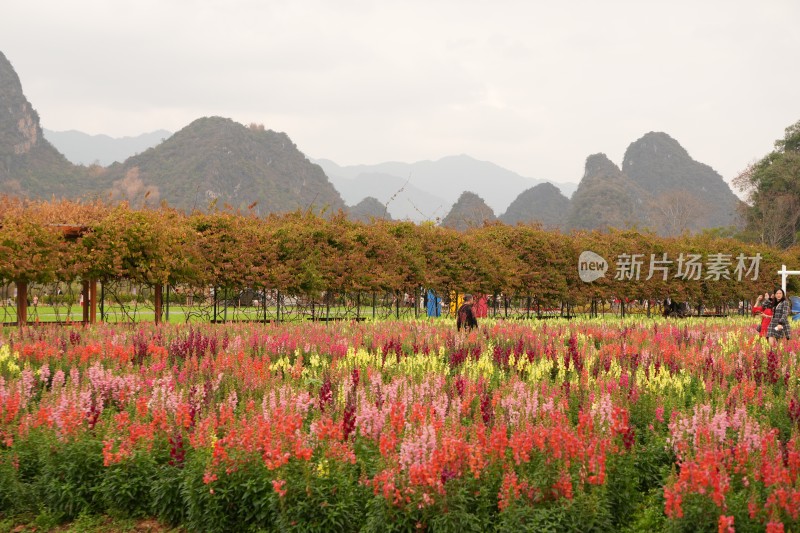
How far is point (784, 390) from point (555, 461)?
4.37 m

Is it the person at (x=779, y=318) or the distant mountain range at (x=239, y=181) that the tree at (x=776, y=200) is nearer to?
the distant mountain range at (x=239, y=181)

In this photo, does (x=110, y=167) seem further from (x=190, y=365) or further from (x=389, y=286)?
(x=190, y=365)

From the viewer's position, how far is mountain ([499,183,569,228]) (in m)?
110

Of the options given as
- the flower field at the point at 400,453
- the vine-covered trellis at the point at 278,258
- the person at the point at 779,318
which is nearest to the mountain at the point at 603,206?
the vine-covered trellis at the point at 278,258

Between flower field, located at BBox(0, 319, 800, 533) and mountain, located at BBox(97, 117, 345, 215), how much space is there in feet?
249

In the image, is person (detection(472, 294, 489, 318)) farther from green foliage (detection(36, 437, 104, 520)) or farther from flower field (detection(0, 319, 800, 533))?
green foliage (detection(36, 437, 104, 520))

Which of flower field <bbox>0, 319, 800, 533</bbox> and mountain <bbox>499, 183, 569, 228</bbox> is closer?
flower field <bbox>0, 319, 800, 533</bbox>

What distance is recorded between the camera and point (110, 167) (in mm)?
94250

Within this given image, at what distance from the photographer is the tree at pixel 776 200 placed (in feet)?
206

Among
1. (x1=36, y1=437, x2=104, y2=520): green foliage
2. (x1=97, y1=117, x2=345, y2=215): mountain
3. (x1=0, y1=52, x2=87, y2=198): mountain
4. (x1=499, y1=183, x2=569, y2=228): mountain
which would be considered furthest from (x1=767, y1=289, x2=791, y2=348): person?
(x1=499, y1=183, x2=569, y2=228): mountain

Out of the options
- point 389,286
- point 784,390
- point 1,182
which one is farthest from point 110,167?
point 784,390

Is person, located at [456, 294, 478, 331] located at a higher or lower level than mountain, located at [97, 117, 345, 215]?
lower

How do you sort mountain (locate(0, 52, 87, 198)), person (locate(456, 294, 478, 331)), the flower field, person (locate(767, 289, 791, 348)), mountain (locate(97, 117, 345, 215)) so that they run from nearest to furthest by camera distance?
the flower field
person (locate(767, 289, 791, 348))
person (locate(456, 294, 478, 331))
mountain (locate(0, 52, 87, 198))
mountain (locate(97, 117, 345, 215))

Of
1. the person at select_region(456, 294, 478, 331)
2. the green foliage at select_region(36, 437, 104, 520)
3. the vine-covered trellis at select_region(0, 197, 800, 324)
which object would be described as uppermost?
the vine-covered trellis at select_region(0, 197, 800, 324)
